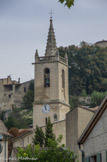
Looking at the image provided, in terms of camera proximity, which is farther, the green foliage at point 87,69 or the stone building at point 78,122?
the green foliage at point 87,69

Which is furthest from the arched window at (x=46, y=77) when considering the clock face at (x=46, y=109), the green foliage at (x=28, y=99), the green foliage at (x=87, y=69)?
the green foliage at (x=28, y=99)

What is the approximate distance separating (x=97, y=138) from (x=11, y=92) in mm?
115201

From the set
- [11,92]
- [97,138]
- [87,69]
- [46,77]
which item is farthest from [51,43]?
[97,138]

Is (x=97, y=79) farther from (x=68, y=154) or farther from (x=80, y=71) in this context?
(x=68, y=154)

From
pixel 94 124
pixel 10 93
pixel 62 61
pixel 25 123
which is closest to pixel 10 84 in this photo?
pixel 10 93

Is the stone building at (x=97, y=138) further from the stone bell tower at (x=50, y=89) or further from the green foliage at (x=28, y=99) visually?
the green foliage at (x=28, y=99)

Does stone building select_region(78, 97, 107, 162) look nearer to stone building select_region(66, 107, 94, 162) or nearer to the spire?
stone building select_region(66, 107, 94, 162)

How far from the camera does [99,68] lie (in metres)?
131

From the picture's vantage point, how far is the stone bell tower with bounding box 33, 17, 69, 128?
3317 inches

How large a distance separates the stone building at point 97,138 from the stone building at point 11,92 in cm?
10898

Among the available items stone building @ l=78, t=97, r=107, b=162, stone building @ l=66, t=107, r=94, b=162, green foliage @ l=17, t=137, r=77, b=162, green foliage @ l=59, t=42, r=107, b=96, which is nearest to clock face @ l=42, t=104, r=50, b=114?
green foliage @ l=59, t=42, r=107, b=96

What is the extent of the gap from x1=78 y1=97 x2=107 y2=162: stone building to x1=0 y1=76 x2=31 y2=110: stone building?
10898cm

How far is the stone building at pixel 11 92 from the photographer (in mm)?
137000

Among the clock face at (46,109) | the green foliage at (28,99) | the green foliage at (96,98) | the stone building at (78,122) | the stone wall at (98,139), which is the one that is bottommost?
the stone wall at (98,139)
